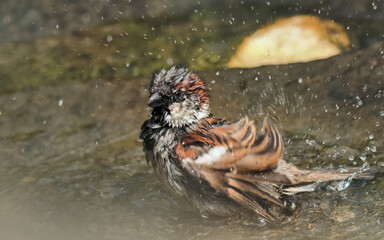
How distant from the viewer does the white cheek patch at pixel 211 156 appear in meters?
4.14

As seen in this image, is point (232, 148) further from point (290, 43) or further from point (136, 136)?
point (290, 43)

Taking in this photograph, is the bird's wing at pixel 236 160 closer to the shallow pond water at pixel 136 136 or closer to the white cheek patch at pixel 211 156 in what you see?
the white cheek patch at pixel 211 156

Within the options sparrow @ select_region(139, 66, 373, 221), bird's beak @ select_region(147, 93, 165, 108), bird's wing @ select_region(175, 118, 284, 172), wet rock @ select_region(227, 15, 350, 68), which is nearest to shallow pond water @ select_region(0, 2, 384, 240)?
wet rock @ select_region(227, 15, 350, 68)

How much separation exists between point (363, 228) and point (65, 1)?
356 cm

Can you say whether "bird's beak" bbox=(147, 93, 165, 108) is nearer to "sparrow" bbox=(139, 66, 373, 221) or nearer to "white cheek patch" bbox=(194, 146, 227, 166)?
"sparrow" bbox=(139, 66, 373, 221)

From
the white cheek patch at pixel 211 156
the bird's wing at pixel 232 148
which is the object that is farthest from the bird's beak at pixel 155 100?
the white cheek patch at pixel 211 156

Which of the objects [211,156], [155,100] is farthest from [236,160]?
[155,100]

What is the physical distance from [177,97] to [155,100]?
0.21 meters

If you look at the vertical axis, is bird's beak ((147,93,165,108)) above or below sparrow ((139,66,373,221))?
above

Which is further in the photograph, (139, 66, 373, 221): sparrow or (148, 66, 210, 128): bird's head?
(148, 66, 210, 128): bird's head

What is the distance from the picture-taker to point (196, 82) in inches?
174

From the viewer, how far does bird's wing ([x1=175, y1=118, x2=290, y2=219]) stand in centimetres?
415

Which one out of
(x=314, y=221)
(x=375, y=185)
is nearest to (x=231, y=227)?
(x=314, y=221)

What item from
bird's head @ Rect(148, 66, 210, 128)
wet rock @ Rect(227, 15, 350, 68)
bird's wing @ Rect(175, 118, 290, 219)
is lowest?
bird's wing @ Rect(175, 118, 290, 219)
